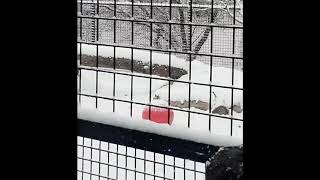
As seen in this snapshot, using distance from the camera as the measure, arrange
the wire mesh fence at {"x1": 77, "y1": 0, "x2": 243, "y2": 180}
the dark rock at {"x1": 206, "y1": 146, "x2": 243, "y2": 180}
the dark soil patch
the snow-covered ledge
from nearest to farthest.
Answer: the dark rock at {"x1": 206, "y1": 146, "x2": 243, "y2": 180} → the snow-covered ledge → the wire mesh fence at {"x1": 77, "y1": 0, "x2": 243, "y2": 180} → the dark soil patch

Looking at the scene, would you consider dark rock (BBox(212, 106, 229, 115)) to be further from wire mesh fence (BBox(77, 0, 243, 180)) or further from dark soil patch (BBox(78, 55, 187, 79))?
dark soil patch (BBox(78, 55, 187, 79))

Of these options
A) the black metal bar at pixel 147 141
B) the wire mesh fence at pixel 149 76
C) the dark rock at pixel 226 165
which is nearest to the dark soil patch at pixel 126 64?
the wire mesh fence at pixel 149 76

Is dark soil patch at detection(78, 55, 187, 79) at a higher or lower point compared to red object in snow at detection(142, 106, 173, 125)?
higher

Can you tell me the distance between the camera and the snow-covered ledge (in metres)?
1.28

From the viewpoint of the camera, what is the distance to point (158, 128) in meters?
1.42

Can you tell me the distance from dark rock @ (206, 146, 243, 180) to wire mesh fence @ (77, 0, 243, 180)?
21 centimetres

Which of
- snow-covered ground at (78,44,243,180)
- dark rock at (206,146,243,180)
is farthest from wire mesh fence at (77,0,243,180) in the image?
dark rock at (206,146,243,180)

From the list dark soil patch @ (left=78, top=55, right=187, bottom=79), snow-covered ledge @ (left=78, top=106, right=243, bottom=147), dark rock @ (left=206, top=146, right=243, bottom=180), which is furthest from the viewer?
dark soil patch @ (left=78, top=55, right=187, bottom=79)

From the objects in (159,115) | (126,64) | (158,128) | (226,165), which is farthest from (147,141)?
(126,64)

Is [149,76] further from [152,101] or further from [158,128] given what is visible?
[152,101]

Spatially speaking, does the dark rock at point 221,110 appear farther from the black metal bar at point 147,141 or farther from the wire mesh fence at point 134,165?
the black metal bar at point 147,141

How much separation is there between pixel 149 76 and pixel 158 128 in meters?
0.14
